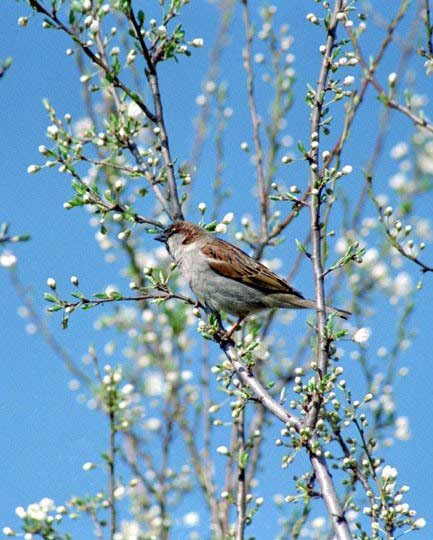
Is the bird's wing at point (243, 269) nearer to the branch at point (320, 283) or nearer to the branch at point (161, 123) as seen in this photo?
the branch at point (161, 123)

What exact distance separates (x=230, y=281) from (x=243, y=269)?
21cm

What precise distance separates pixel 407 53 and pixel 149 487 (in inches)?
156

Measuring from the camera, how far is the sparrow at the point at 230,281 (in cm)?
563

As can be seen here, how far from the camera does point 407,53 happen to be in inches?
218

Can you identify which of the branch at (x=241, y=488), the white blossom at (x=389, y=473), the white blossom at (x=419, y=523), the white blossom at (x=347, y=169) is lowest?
the white blossom at (x=419, y=523)

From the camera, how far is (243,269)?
587 cm

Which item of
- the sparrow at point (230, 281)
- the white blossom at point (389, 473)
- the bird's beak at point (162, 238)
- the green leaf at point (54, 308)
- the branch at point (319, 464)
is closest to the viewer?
the branch at point (319, 464)

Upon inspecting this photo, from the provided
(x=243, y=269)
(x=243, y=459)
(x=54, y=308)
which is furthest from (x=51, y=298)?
(x=243, y=269)

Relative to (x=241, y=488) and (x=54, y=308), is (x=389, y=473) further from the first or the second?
(x=54, y=308)

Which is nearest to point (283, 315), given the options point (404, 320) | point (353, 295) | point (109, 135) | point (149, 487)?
point (353, 295)

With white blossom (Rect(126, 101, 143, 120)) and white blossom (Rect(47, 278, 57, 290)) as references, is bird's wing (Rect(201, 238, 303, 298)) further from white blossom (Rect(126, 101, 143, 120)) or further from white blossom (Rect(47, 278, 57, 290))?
white blossom (Rect(47, 278, 57, 290))

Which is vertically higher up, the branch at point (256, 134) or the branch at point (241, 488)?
the branch at point (256, 134)

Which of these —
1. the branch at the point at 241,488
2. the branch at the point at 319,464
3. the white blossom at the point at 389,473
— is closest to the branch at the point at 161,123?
the branch at the point at 319,464

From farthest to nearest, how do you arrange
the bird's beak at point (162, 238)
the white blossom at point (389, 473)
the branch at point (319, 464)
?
the bird's beak at point (162, 238) < the white blossom at point (389, 473) < the branch at point (319, 464)
